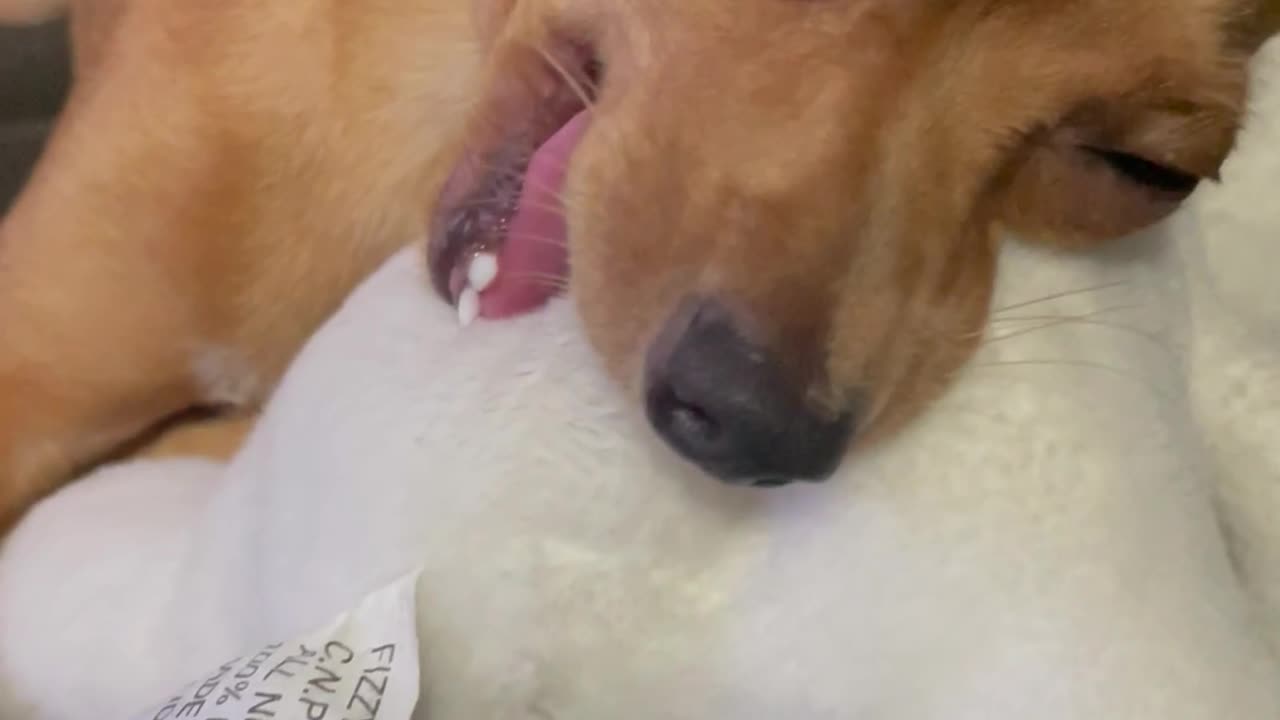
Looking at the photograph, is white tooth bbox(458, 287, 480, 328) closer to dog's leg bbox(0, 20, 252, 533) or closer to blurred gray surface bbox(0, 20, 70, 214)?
dog's leg bbox(0, 20, 252, 533)

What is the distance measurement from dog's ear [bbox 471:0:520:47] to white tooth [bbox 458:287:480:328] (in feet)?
0.90

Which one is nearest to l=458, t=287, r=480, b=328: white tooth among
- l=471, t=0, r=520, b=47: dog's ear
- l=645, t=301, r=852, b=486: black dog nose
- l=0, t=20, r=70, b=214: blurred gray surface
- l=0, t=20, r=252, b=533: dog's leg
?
l=645, t=301, r=852, b=486: black dog nose

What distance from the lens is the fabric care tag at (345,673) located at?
81cm

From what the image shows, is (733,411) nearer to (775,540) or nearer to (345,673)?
(775,540)

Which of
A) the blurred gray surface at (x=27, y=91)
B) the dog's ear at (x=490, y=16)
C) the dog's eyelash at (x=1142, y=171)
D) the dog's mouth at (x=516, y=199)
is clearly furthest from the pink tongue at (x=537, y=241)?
the blurred gray surface at (x=27, y=91)

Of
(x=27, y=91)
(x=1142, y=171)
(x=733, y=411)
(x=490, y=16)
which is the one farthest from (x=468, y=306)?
(x=27, y=91)

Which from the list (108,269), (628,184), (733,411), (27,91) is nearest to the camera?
(733,411)

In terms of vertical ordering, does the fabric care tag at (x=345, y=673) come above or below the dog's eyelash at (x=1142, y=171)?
below

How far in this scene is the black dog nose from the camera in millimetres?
783

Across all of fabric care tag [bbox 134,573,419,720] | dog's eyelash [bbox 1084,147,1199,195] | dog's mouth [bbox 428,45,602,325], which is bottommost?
fabric care tag [bbox 134,573,419,720]

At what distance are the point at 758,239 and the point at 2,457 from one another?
2.62ft

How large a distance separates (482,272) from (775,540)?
276 mm

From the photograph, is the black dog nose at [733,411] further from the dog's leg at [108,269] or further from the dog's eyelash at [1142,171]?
the dog's leg at [108,269]

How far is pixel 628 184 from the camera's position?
898mm
